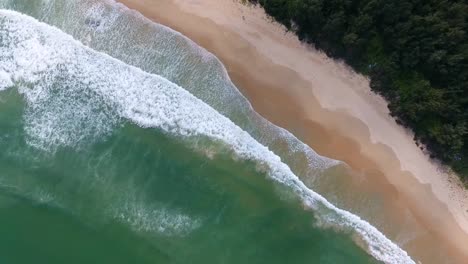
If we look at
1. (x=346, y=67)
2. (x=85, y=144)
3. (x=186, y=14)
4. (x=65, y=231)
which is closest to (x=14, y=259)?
(x=65, y=231)

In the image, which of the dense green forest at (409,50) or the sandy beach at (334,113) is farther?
the sandy beach at (334,113)

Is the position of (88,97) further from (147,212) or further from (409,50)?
(409,50)

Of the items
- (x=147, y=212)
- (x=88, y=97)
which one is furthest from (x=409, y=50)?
(x=88, y=97)

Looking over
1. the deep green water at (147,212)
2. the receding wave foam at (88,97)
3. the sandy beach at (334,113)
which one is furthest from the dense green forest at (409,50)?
the deep green water at (147,212)

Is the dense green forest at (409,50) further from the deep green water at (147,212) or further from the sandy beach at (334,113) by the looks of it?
the deep green water at (147,212)

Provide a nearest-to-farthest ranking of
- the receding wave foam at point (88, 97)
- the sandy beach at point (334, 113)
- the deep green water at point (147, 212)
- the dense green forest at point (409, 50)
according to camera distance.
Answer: the dense green forest at point (409, 50), the deep green water at point (147, 212), the sandy beach at point (334, 113), the receding wave foam at point (88, 97)

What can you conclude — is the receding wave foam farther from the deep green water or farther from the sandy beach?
the sandy beach
